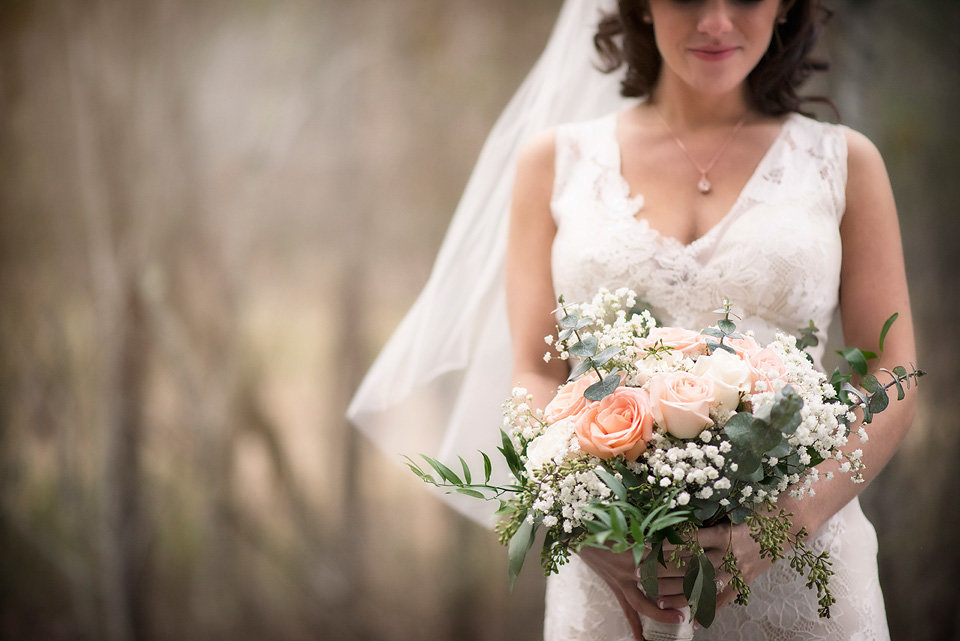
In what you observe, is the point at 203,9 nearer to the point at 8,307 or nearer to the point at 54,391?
the point at 8,307

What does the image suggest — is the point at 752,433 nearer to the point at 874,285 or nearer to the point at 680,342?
the point at 680,342

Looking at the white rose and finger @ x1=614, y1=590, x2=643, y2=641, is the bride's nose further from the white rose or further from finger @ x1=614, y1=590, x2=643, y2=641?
finger @ x1=614, y1=590, x2=643, y2=641

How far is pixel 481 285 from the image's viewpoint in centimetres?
189

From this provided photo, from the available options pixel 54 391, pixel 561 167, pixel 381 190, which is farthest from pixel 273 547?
pixel 561 167

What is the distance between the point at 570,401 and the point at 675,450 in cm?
18

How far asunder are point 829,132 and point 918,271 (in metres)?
1.25

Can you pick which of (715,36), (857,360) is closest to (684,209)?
(715,36)

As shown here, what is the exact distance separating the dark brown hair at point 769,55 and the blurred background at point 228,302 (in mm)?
1108

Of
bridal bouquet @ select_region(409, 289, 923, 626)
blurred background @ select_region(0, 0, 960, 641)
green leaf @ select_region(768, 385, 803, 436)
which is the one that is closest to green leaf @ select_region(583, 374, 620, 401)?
bridal bouquet @ select_region(409, 289, 923, 626)

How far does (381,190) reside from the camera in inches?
114

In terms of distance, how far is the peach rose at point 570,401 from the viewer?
1.14 m

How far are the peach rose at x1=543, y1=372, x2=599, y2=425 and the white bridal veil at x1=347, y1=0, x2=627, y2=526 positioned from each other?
0.67 meters

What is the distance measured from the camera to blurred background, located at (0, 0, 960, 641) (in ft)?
9.46

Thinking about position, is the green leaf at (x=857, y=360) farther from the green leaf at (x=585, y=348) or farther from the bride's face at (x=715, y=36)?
the bride's face at (x=715, y=36)
